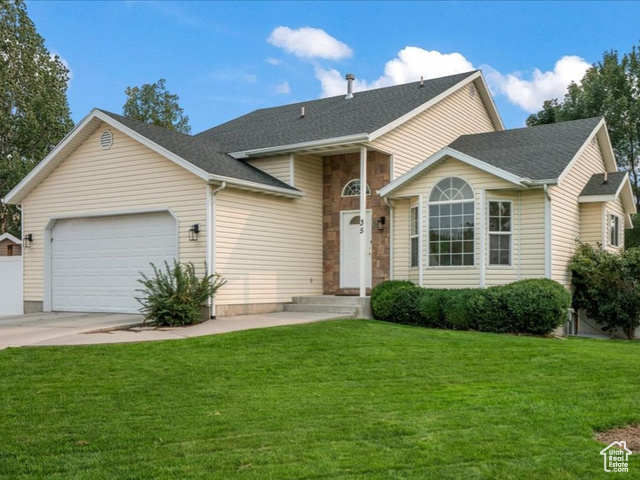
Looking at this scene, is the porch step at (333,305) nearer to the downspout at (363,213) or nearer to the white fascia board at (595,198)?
the downspout at (363,213)

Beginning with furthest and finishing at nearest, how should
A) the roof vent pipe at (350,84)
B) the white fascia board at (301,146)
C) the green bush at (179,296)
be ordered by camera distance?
the roof vent pipe at (350,84), the white fascia board at (301,146), the green bush at (179,296)

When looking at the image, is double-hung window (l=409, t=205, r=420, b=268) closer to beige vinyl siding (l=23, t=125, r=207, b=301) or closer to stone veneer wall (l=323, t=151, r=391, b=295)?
stone veneer wall (l=323, t=151, r=391, b=295)

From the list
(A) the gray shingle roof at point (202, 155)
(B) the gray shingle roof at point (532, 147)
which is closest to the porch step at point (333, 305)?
(A) the gray shingle roof at point (202, 155)

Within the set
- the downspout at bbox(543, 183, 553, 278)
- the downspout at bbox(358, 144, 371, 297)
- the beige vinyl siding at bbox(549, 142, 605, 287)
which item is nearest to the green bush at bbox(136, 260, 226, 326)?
the downspout at bbox(358, 144, 371, 297)

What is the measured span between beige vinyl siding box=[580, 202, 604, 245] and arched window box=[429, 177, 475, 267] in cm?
360

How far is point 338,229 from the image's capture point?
16469 mm

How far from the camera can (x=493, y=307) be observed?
1266 centimetres

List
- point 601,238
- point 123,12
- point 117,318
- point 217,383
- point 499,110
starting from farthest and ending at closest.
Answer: point 499,110 < point 123,12 < point 601,238 < point 117,318 < point 217,383

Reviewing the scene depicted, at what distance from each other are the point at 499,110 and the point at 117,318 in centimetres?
1404

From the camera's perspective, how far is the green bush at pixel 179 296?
12367 mm

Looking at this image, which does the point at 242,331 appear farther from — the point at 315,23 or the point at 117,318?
the point at 315,23

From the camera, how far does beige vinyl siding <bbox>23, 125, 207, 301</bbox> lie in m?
13.6

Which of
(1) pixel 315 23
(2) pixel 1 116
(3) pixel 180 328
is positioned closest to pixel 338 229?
(3) pixel 180 328

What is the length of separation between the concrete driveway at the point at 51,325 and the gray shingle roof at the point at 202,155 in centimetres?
364
